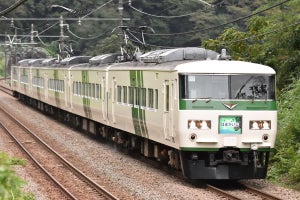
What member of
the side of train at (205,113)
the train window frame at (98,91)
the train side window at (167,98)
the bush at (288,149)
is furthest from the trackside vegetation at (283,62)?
the train window frame at (98,91)

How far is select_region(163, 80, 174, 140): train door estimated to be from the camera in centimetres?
1501

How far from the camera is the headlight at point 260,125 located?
1426cm

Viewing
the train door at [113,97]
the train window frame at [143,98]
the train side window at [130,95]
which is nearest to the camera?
the train window frame at [143,98]

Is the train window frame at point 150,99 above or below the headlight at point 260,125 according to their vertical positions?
above

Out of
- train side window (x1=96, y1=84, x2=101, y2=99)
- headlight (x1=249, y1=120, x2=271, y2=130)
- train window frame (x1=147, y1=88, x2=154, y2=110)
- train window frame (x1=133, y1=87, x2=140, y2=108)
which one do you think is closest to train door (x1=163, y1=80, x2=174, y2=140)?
train window frame (x1=147, y1=88, x2=154, y2=110)

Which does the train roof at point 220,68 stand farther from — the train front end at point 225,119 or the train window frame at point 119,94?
the train window frame at point 119,94

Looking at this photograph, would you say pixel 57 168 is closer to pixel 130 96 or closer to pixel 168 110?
pixel 130 96

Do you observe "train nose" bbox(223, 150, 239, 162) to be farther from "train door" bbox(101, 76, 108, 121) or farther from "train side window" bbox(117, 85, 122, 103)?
"train door" bbox(101, 76, 108, 121)

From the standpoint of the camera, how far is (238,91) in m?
14.4

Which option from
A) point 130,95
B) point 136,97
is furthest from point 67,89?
point 136,97

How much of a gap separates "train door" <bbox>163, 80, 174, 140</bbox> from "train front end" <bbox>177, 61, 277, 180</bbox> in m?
0.67

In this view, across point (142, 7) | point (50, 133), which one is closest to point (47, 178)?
point (50, 133)

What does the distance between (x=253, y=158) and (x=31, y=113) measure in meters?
25.2

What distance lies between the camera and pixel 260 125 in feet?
46.9
